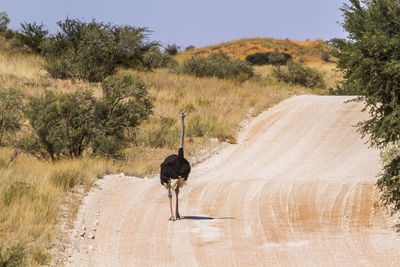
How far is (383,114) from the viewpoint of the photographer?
12.8 metres

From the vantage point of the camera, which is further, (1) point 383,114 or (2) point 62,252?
(1) point 383,114

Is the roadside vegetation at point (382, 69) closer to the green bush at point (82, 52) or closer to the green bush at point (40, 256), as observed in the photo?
the green bush at point (40, 256)

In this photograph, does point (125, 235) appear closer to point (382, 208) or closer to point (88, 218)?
point (88, 218)

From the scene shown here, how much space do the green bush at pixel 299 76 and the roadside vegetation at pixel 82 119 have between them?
223 inches

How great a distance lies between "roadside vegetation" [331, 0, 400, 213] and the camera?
1120 cm

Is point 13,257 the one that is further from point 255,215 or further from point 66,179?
point 66,179

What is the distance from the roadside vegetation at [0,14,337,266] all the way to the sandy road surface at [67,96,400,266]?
86 centimetres

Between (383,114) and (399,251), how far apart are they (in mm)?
4575

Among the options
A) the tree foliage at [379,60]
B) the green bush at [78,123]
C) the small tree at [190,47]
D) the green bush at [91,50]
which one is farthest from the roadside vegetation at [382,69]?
the small tree at [190,47]

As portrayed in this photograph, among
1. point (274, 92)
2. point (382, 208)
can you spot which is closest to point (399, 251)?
point (382, 208)

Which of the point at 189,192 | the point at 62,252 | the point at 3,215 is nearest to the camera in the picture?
the point at 62,252

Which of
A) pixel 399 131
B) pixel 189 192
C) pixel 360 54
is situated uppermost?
pixel 360 54

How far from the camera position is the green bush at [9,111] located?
675 inches

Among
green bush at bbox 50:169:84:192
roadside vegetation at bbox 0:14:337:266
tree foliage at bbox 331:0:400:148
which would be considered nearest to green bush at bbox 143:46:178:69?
roadside vegetation at bbox 0:14:337:266
